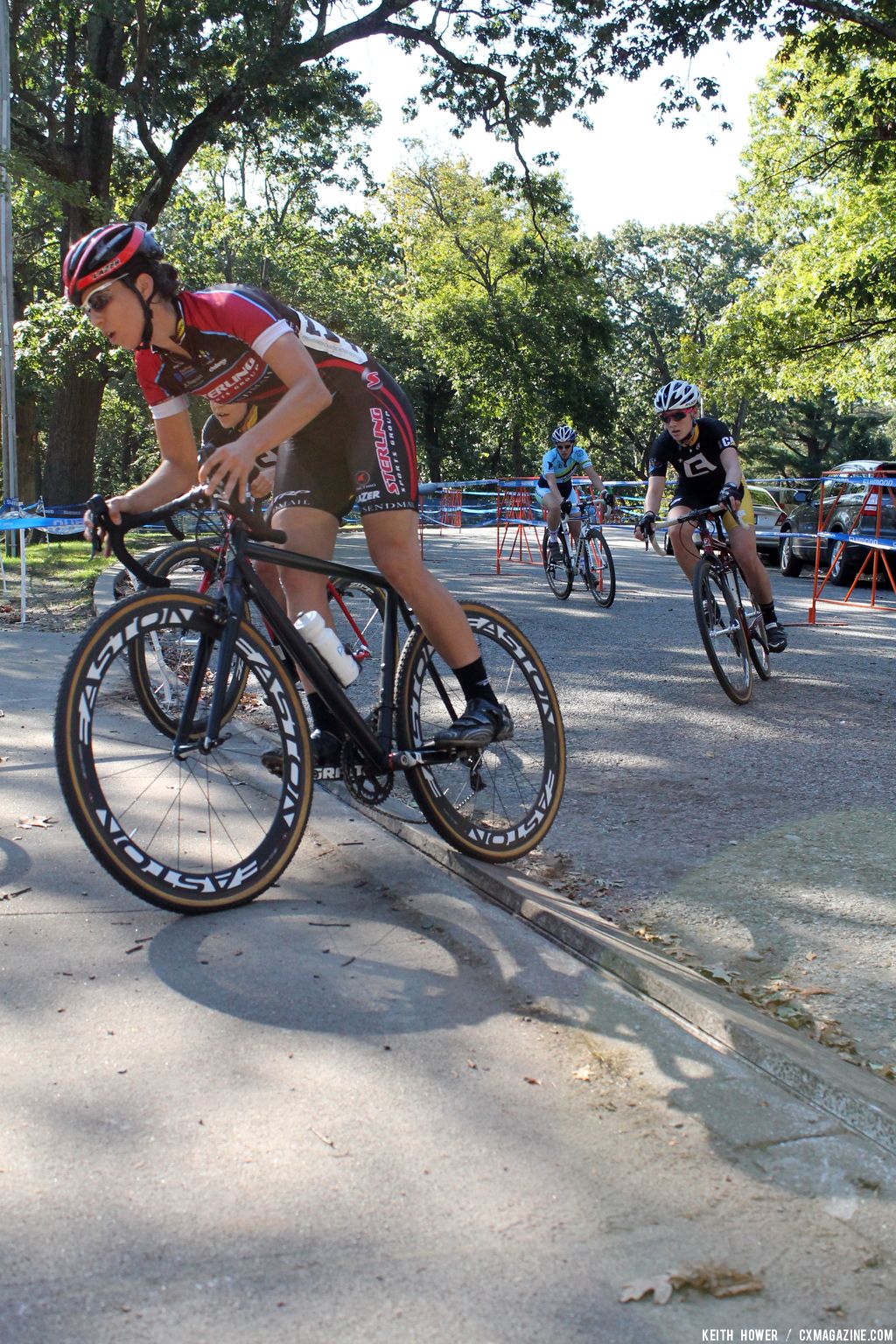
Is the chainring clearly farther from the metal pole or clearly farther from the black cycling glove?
the metal pole

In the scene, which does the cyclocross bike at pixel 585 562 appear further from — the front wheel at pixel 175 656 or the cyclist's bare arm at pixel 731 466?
the front wheel at pixel 175 656

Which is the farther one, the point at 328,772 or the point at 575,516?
the point at 575,516

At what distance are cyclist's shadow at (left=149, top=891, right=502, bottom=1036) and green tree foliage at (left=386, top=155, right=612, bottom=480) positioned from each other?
51238 mm

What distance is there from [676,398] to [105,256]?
5.22 m

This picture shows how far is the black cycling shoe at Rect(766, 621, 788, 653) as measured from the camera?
328 inches

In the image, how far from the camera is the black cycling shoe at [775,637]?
834 centimetres

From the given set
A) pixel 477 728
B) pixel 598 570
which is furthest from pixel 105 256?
pixel 598 570

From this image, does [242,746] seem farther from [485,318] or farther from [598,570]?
[485,318]

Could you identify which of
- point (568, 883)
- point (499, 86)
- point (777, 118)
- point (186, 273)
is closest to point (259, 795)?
point (568, 883)

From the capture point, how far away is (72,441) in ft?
85.8

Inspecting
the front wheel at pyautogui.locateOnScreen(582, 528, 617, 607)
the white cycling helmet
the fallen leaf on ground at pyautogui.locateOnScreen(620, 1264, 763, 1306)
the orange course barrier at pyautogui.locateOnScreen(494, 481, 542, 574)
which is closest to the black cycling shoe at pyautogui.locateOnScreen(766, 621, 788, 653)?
the white cycling helmet

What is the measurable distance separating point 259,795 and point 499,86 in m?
23.1

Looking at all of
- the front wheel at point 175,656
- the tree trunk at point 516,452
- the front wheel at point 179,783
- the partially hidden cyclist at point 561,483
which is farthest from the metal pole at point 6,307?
the tree trunk at point 516,452

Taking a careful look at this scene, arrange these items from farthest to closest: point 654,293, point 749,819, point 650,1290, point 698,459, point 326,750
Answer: point 654,293, point 698,459, point 749,819, point 326,750, point 650,1290
